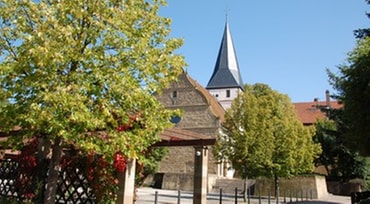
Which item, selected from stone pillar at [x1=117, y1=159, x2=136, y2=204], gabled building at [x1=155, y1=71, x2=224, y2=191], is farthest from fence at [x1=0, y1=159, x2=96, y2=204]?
gabled building at [x1=155, y1=71, x2=224, y2=191]

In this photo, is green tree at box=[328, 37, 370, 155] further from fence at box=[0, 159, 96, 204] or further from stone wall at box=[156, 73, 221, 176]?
stone wall at box=[156, 73, 221, 176]

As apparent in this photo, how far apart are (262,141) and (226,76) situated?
3573 centimetres

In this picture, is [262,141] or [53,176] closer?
[53,176]

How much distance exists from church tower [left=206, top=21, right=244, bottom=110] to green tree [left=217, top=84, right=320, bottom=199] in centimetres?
3077

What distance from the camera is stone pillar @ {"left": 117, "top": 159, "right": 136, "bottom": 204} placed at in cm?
895

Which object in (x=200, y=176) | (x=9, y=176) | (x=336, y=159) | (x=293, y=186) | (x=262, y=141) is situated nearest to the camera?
(x=200, y=176)

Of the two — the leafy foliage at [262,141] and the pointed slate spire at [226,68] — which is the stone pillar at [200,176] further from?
the pointed slate spire at [226,68]

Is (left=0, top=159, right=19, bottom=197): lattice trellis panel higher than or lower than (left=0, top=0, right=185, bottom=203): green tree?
lower

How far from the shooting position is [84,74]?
26.0 ft

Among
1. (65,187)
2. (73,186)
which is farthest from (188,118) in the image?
(73,186)

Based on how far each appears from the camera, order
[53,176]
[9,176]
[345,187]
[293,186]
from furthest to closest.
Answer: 1. [345,187]
2. [293,186]
3. [9,176]
4. [53,176]

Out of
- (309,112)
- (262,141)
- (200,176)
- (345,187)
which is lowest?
(200,176)

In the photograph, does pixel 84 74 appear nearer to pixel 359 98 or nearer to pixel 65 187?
pixel 65 187

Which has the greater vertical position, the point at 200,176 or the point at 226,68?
the point at 226,68
